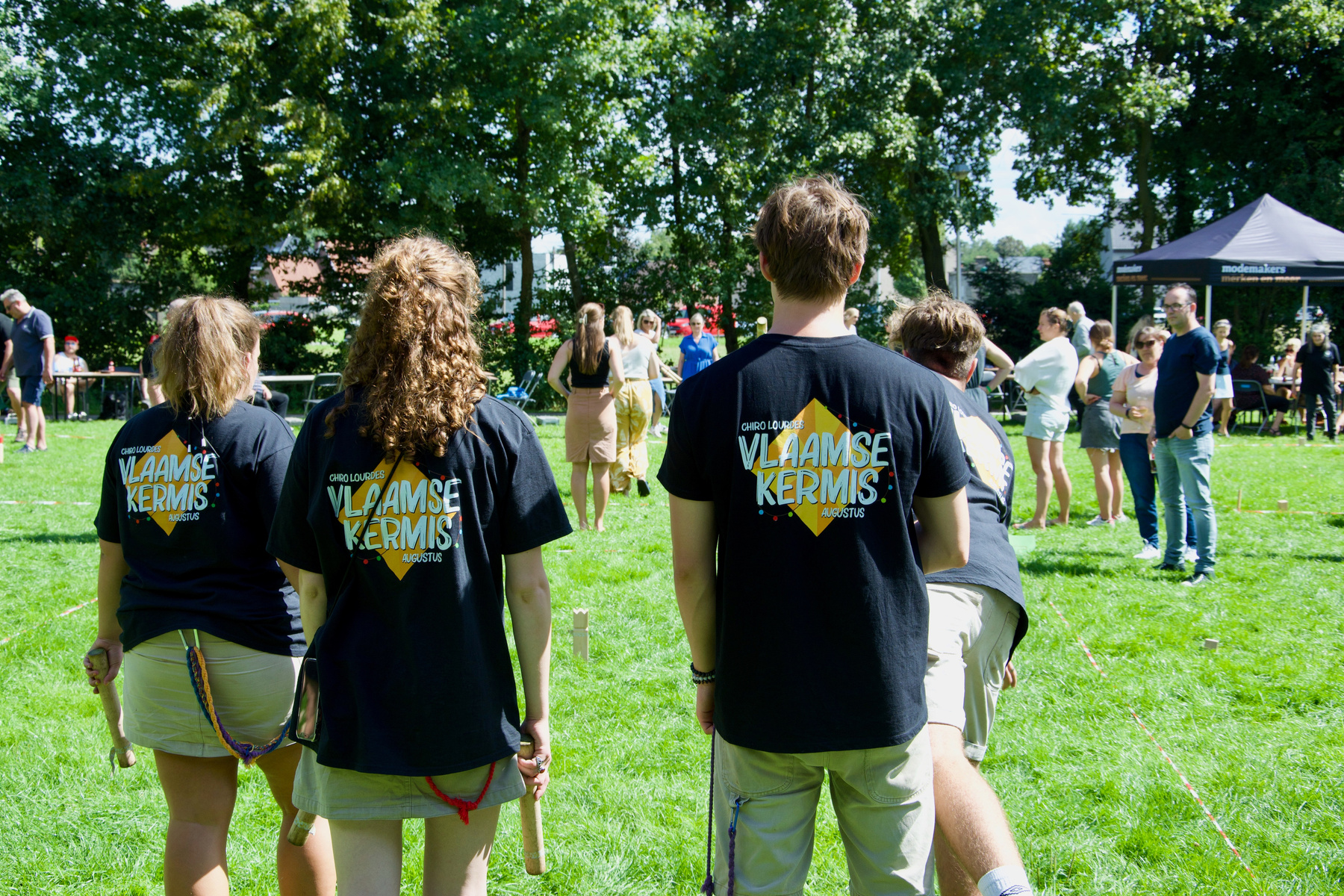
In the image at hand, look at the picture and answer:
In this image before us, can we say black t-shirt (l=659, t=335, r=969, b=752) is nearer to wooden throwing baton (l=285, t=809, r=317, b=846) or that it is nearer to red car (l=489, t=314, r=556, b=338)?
wooden throwing baton (l=285, t=809, r=317, b=846)

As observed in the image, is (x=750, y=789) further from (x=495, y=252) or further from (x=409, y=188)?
(x=495, y=252)

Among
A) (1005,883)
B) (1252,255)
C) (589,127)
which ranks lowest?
(1005,883)

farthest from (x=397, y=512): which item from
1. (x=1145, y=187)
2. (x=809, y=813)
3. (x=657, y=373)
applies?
(x=1145, y=187)

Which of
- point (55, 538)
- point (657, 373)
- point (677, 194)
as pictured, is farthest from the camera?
point (677, 194)

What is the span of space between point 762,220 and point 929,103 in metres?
23.8

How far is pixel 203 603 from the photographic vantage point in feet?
7.57

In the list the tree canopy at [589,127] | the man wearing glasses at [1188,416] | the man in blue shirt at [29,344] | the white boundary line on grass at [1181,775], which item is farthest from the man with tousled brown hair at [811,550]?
the tree canopy at [589,127]

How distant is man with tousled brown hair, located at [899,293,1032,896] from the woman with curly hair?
100 cm

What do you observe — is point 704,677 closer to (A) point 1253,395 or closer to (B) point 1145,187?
(A) point 1253,395

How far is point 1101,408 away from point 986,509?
19.2 feet

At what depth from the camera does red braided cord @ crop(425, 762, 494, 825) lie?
1938 millimetres

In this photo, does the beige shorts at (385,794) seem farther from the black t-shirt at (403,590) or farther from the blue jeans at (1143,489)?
the blue jeans at (1143,489)

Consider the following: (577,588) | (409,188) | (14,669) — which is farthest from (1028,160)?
(14,669)

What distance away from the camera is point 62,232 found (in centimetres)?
2127
